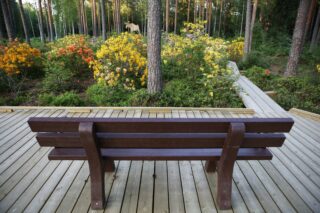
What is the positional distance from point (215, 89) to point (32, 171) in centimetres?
394

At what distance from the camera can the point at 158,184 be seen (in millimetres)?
2250

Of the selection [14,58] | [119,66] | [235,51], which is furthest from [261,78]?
[14,58]

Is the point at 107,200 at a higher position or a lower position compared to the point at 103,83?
lower

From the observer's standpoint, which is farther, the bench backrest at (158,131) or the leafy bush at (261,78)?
the leafy bush at (261,78)

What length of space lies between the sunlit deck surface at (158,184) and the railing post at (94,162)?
114mm

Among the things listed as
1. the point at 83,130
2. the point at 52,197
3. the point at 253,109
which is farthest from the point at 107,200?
the point at 253,109

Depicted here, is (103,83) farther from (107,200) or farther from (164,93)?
(107,200)

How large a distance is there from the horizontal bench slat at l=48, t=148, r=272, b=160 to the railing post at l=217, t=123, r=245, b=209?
0.09 m

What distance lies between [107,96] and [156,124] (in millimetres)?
3595

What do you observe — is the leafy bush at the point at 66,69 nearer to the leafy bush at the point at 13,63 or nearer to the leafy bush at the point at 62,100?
the leafy bush at the point at 13,63

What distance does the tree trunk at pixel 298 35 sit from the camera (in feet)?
20.8

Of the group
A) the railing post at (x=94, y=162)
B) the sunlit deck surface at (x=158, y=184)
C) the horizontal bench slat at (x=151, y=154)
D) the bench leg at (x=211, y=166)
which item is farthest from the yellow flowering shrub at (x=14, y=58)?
the bench leg at (x=211, y=166)

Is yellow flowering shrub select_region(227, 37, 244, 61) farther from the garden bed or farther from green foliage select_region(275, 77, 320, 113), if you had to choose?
green foliage select_region(275, 77, 320, 113)

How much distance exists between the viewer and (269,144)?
1826 millimetres
